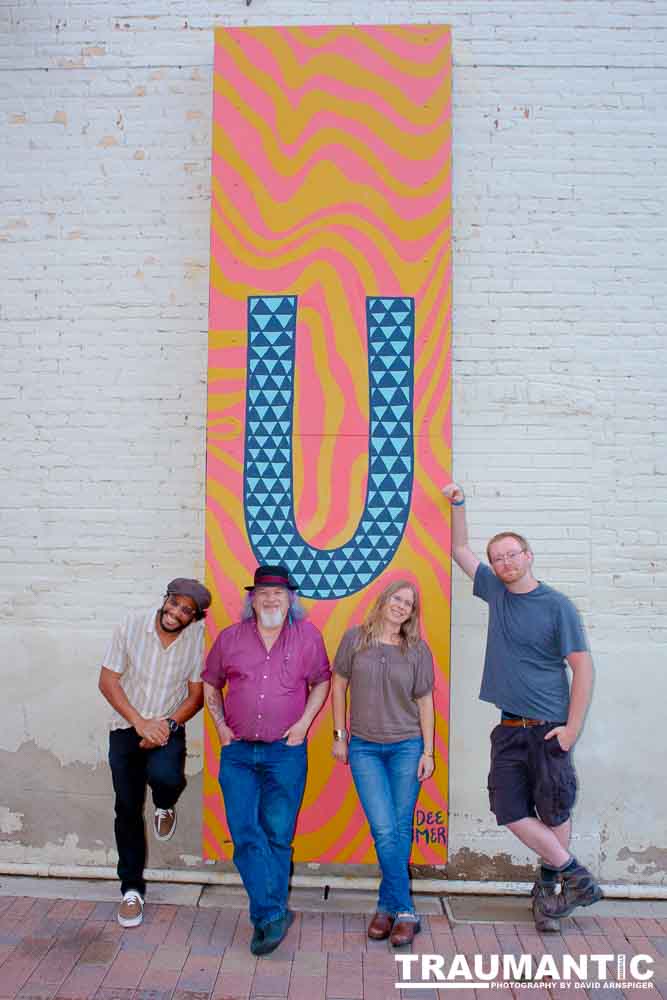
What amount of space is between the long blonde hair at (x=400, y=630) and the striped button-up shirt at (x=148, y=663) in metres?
0.93

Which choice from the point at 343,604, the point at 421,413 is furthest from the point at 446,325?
the point at 343,604

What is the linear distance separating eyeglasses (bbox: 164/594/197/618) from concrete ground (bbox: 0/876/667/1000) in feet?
5.41

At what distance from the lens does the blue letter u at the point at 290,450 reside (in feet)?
16.6

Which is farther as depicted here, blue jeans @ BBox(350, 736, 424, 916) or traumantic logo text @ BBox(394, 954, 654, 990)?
blue jeans @ BBox(350, 736, 424, 916)

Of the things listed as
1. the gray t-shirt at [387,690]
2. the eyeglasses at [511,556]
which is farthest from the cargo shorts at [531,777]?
the eyeglasses at [511,556]

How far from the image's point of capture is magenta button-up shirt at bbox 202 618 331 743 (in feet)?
14.3

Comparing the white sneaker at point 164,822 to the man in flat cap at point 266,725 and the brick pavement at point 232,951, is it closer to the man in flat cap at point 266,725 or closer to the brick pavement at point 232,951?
the brick pavement at point 232,951

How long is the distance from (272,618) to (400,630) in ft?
2.27

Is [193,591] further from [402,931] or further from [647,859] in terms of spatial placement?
[647,859]

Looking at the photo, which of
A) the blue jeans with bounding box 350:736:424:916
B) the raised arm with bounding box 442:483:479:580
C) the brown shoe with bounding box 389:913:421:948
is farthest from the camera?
the raised arm with bounding box 442:483:479:580

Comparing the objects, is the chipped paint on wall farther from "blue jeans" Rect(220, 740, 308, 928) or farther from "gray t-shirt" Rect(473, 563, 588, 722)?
"blue jeans" Rect(220, 740, 308, 928)

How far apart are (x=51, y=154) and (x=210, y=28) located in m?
1.33

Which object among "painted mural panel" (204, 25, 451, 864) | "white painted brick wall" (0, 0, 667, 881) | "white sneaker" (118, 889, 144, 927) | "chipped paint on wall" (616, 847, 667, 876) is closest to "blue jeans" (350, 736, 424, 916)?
"painted mural panel" (204, 25, 451, 864)

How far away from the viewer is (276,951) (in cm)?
420
